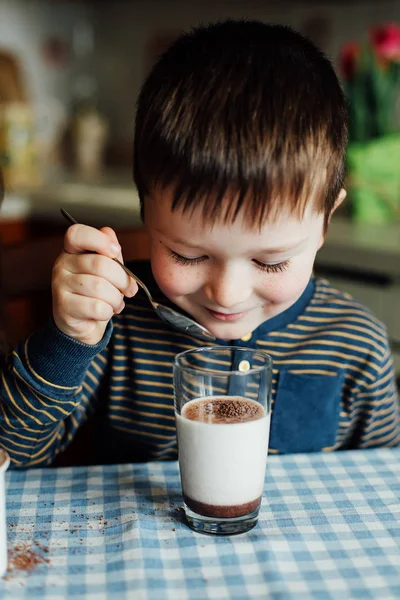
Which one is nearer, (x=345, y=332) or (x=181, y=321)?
(x=181, y=321)

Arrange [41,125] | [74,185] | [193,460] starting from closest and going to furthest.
→ [193,460] < [74,185] < [41,125]

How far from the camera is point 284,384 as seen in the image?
3.69 ft

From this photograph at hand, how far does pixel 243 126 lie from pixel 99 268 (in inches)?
9.0

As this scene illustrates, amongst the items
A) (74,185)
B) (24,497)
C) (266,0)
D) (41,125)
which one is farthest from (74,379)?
(41,125)

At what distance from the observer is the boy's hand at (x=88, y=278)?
864 mm

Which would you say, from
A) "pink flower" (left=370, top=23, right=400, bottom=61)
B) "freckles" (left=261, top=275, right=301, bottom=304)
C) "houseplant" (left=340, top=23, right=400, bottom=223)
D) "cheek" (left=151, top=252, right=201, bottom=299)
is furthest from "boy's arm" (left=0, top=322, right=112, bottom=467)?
"pink flower" (left=370, top=23, right=400, bottom=61)

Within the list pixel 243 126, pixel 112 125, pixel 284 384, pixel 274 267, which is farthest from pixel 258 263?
pixel 112 125

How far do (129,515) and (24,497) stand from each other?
0.13 m

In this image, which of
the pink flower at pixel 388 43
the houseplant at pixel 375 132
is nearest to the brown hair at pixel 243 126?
the houseplant at pixel 375 132

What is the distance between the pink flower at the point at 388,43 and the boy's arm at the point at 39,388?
1.56 m

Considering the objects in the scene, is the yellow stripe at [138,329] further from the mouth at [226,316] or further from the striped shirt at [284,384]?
the mouth at [226,316]

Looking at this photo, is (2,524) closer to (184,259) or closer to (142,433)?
(184,259)

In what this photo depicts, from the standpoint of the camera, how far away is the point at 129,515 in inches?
32.1

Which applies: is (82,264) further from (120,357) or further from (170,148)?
(120,357)
